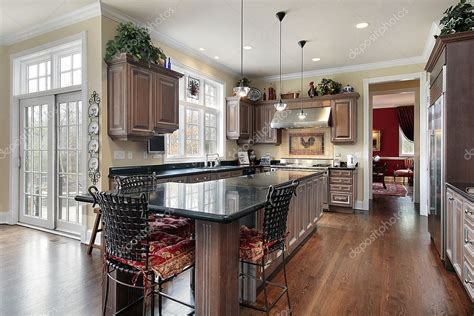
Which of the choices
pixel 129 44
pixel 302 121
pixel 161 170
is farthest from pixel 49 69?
pixel 302 121

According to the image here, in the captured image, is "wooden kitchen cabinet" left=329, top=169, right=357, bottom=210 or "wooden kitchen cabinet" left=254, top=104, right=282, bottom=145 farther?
"wooden kitchen cabinet" left=254, top=104, right=282, bottom=145

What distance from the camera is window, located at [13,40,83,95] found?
420cm

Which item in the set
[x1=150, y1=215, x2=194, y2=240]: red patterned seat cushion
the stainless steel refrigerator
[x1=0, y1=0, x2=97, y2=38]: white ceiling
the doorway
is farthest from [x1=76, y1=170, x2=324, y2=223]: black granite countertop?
the doorway

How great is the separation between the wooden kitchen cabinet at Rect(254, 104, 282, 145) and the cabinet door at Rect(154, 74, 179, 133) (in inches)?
120

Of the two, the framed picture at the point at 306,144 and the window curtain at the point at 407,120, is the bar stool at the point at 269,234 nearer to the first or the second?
the framed picture at the point at 306,144

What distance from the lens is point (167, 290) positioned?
2.56 m

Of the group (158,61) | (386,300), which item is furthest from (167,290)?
(158,61)

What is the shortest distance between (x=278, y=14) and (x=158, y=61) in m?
1.77

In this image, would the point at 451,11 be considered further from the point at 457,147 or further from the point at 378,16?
the point at 457,147

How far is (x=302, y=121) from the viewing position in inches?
247

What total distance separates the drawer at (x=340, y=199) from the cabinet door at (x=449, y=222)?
9.28ft

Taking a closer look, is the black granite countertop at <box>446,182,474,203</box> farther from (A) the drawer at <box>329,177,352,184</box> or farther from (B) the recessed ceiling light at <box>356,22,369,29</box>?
(A) the drawer at <box>329,177,352,184</box>

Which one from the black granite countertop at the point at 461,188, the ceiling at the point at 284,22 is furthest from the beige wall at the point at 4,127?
the black granite countertop at the point at 461,188

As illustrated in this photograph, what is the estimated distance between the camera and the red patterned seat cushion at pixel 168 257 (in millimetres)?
1640
